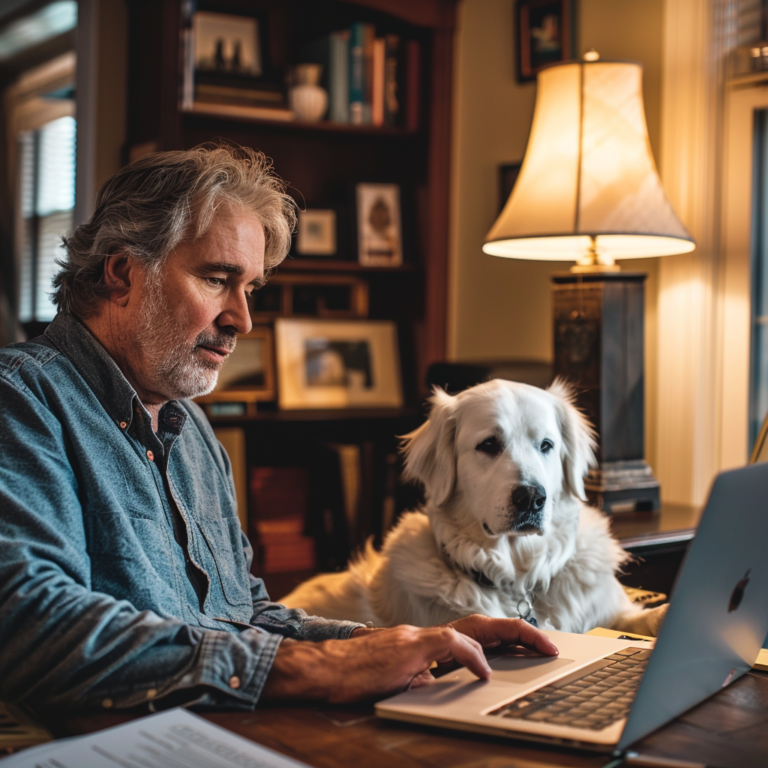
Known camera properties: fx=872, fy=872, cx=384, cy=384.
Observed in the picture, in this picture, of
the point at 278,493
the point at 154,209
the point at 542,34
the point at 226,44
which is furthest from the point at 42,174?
the point at 154,209

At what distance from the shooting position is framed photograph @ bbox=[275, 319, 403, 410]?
10.6ft

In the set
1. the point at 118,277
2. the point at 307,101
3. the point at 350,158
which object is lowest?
the point at 118,277

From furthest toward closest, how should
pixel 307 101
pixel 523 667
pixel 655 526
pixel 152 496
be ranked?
pixel 307 101 → pixel 655 526 → pixel 152 496 → pixel 523 667

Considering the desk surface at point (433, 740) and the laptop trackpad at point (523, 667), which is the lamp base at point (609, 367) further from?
the desk surface at point (433, 740)

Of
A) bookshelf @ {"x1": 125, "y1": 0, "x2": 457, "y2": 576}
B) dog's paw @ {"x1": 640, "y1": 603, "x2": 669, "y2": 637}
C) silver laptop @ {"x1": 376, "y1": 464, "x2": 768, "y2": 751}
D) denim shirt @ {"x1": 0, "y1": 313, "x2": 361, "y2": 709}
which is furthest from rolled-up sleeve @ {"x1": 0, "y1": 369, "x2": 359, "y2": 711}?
bookshelf @ {"x1": 125, "y1": 0, "x2": 457, "y2": 576}

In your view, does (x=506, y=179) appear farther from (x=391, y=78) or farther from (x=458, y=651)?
(x=458, y=651)

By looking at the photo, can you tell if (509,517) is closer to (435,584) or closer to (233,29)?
(435,584)

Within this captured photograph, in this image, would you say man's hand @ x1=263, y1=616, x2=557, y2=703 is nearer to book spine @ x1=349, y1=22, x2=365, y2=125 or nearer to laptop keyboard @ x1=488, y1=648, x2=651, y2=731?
laptop keyboard @ x1=488, y1=648, x2=651, y2=731

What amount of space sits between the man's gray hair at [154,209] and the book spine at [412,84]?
2165 millimetres

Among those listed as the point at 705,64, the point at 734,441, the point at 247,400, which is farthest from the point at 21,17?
the point at 734,441

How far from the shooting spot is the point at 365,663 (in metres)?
0.85

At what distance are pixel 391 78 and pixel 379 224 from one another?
1.78 feet

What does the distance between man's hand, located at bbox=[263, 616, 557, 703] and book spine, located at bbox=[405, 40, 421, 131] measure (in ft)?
8.92

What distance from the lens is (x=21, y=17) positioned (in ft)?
14.7
